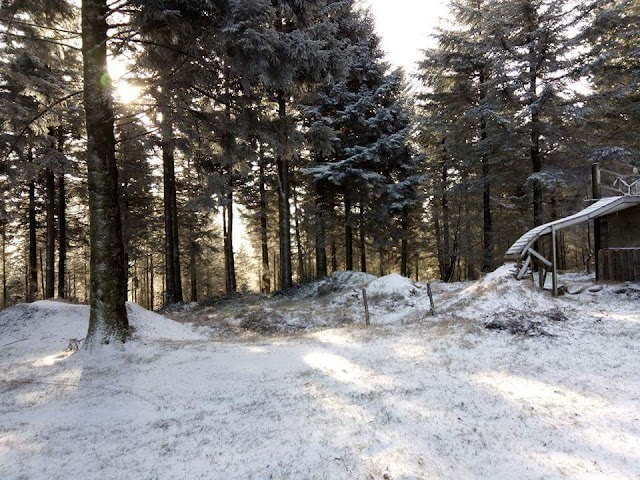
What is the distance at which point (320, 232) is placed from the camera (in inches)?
749

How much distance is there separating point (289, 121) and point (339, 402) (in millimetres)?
7625

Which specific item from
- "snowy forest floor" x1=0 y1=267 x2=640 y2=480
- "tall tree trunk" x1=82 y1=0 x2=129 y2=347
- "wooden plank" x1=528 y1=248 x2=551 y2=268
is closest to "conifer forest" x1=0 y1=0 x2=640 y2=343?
"tall tree trunk" x1=82 y1=0 x2=129 y2=347

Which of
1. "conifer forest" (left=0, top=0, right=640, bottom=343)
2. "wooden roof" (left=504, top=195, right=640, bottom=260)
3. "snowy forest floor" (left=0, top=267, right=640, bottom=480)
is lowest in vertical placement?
"snowy forest floor" (left=0, top=267, right=640, bottom=480)

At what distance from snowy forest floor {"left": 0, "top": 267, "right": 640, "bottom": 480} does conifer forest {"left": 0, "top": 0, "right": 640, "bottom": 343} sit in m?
2.33

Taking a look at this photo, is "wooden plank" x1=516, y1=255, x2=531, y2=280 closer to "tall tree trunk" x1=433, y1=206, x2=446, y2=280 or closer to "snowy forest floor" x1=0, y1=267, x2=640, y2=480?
"snowy forest floor" x1=0, y1=267, x2=640, y2=480

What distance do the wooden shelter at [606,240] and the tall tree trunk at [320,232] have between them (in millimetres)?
9201

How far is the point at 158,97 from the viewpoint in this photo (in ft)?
26.3

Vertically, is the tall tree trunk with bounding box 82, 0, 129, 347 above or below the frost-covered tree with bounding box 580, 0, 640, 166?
below

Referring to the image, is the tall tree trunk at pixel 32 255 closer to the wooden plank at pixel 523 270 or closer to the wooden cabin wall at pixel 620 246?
the wooden plank at pixel 523 270

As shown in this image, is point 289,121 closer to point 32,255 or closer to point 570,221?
point 570,221

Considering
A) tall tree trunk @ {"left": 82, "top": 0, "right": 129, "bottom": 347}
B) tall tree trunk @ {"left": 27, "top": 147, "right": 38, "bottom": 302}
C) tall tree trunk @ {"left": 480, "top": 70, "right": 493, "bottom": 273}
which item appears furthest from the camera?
tall tree trunk @ {"left": 480, "top": 70, "right": 493, "bottom": 273}

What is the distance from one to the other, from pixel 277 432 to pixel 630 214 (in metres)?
17.0

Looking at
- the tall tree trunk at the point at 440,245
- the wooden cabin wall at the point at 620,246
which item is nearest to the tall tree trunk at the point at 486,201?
the tall tree trunk at the point at 440,245

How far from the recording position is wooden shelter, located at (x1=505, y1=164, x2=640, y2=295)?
12656mm
